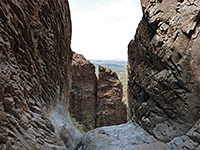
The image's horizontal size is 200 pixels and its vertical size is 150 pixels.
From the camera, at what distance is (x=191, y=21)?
15.1 ft

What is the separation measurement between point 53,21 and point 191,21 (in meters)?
5.39

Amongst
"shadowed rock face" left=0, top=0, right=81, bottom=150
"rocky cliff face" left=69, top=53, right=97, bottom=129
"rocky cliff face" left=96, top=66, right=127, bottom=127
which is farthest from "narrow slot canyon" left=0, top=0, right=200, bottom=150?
"rocky cliff face" left=96, top=66, right=127, bottom=127

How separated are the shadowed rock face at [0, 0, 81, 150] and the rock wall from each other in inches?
621

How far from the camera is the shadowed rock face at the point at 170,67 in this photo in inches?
181

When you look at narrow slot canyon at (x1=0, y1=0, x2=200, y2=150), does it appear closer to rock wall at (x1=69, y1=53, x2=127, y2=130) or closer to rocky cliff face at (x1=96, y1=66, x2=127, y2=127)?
rock wall at (x1=69, y1=53, x2=127, y2=130)

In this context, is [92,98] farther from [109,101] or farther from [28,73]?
[28,73]

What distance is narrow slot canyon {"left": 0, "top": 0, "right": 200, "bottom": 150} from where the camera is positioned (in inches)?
148

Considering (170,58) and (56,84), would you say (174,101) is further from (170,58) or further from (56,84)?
(56,84)

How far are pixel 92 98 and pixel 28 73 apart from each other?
19185 mm

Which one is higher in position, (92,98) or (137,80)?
(137,80)

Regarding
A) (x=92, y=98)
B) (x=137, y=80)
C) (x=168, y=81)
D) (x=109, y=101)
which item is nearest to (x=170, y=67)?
(x=168, y=81)

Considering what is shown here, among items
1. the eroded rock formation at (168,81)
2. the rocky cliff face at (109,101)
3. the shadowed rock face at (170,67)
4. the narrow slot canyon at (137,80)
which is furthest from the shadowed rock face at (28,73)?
the rocky cliff face at (109,101)

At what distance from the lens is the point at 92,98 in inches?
927

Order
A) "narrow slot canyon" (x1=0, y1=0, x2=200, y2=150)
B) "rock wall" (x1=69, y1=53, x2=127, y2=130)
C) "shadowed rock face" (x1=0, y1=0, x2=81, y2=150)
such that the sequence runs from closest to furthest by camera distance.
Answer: "shadowed rock face" (x1=0, y1=0, x2=81, y2=150)
"narrow slot canyon" (x1=0, y1=0, x2=200, y2=150)
"rock wall" (x1=69, y1=53, x2=127, y2=130)
